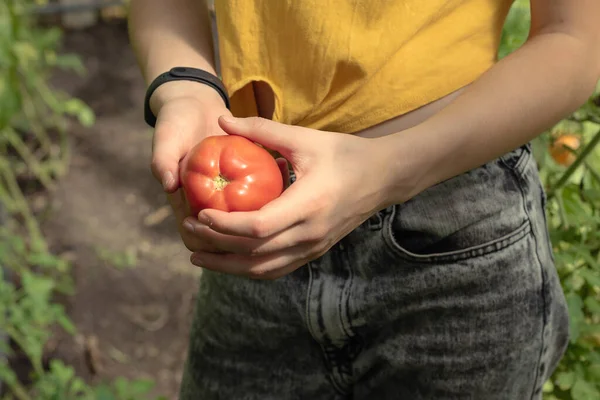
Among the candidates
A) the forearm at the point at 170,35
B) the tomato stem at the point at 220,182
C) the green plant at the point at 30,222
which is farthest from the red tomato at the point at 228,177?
the green plant at the point at 30,222

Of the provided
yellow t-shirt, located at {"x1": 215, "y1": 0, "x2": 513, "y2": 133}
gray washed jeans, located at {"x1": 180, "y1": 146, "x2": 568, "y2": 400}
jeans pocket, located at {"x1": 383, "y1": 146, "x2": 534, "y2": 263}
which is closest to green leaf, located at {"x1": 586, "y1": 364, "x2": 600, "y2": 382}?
gray washed jeans, located at {"x1": 180, "y1": 146, "x2": 568, "y2": 400}

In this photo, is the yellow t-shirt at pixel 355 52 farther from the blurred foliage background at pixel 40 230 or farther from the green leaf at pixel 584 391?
the green leaf at pixel 584 391

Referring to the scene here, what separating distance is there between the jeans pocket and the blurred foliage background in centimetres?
39

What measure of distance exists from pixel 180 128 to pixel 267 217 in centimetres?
20

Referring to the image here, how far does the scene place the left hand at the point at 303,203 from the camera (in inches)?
28.4

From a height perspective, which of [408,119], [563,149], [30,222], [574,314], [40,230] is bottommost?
[40,230]

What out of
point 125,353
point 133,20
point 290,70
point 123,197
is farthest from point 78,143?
point 290,70

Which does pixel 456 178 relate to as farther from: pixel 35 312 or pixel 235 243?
pixel 35 312

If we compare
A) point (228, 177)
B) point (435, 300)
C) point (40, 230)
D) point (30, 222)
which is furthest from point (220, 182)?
point (40, 230)

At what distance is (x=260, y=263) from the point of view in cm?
76

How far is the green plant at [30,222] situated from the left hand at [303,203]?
40.2 inches

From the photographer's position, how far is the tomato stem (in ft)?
2.50

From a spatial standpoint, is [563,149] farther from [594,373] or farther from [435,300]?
[435,300]

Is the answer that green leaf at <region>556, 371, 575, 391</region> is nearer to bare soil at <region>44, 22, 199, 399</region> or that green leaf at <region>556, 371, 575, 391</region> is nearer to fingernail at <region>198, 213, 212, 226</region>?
fingernail at <region>198, 213, 212, 226</region>
